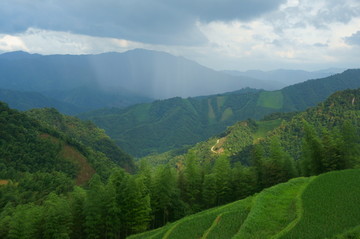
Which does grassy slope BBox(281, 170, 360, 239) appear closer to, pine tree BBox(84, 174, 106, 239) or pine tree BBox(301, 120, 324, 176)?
pine tree BBox(301, 120, 324, 176)

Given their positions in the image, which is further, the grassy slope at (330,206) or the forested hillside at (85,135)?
the forested hillside at (85,135)

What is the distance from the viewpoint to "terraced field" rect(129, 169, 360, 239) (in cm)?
2697

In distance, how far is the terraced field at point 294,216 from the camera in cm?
2697

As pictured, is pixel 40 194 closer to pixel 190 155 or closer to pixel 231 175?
pixel 190 155

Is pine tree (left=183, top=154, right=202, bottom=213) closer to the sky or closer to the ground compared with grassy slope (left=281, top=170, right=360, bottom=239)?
closer to the ground

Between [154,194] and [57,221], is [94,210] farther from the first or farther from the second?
[154,194]

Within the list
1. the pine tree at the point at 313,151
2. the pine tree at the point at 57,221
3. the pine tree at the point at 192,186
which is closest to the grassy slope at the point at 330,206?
the pine tree at the point at 313,151

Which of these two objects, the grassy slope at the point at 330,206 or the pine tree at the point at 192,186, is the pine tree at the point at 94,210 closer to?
the pine tree at the point at 192,186

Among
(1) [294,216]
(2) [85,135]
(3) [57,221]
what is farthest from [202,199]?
(2) [85,135]

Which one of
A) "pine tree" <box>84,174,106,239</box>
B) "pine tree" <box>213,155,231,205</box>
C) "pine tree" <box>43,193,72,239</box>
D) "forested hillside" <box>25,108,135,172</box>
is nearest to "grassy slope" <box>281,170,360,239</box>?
"pine tree" <box>213,155,231,205</box>

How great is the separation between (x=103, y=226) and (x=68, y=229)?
5.35m

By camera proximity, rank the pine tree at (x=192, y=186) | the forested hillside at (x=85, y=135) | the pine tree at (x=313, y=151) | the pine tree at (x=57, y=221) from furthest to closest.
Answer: the forested hillside at (x=85, y=135)
the pine tree at (x=192, y=186)
the pine tree at (x=313, y=151)
the pine tree at (x=57, y=221)

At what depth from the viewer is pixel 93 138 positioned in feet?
600

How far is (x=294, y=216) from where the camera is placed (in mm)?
30953
